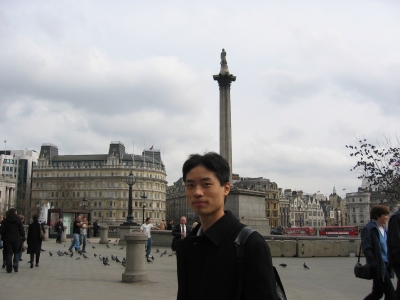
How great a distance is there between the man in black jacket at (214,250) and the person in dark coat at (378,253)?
4820mm

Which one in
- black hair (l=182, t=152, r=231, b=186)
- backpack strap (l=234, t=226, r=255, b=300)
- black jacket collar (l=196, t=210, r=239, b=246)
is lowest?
backpack strap (l=234, t=226, r=255, b=300)

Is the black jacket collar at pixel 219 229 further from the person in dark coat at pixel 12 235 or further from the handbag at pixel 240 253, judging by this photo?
the person in dark coat at pixel 12 235

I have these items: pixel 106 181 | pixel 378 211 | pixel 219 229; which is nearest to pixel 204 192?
pixel 219 229

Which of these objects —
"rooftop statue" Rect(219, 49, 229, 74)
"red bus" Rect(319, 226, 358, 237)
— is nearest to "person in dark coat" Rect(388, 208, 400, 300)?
"rooftop statue" Rect(219, 49, 229, 74)

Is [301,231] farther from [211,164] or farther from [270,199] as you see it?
[211,164]

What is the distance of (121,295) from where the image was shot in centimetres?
1014

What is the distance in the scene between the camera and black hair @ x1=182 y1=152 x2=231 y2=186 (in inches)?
118

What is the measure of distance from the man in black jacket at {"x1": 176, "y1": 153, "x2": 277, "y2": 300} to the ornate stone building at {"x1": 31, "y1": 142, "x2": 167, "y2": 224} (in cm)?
12582

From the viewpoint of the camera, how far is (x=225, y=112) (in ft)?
113

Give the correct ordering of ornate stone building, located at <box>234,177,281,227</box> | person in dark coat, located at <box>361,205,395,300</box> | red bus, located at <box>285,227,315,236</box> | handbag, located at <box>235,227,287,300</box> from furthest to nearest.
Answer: ornate stone building, located at <box>234,177,281,227</box>
red bus, located at <box>285,227,315,236</box>
person in dark coat, located at <box>361,205,395,300</box>
handbag, located at <box>235,227,287,300</box>

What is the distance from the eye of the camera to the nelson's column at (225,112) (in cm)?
3362

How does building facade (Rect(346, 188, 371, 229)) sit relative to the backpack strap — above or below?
above

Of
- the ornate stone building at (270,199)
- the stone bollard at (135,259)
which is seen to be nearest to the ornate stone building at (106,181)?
the ornate stone building at (270,199)

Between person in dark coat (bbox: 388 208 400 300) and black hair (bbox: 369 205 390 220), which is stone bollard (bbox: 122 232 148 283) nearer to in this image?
black hair (bbox: 369 205 390 220)
